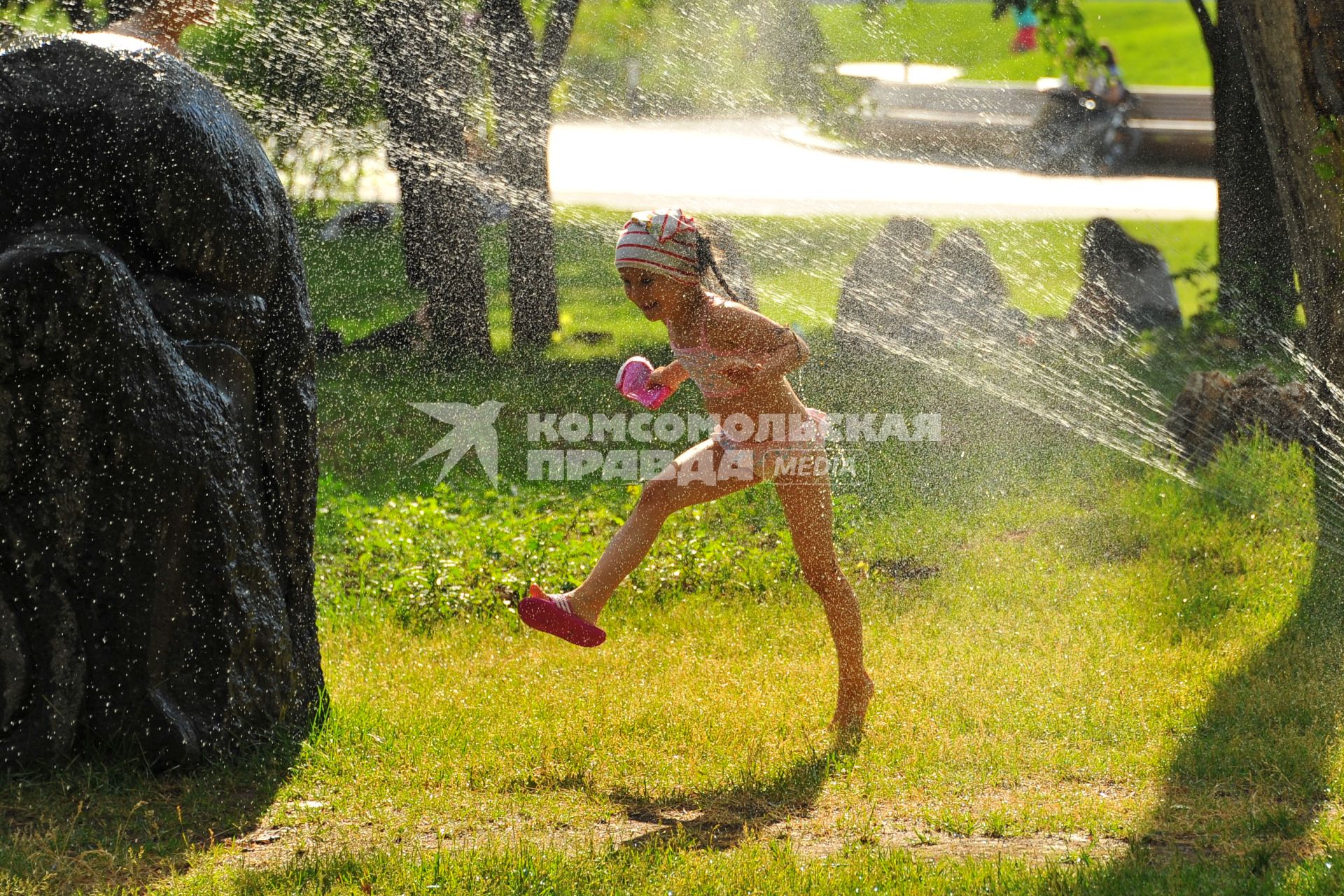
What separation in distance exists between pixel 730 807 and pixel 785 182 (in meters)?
12.7

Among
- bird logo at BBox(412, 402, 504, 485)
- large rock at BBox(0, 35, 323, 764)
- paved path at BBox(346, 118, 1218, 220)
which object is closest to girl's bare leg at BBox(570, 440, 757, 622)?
large rock at BBox(0, 35, 323, 764)

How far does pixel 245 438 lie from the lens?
4121 millimetres

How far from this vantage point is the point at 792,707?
15.2 feet

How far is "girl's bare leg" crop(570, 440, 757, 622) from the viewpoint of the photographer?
4.22 m

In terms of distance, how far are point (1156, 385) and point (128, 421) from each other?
7223mm

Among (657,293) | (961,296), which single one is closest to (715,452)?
(657,293)

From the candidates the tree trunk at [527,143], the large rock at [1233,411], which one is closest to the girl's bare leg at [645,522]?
the large rock at [1233,411]

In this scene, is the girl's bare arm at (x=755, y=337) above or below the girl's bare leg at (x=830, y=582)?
above

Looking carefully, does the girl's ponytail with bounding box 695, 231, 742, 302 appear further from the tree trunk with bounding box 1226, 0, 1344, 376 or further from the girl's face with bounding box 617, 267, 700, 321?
the tree trunk with bounding box 1226, 0, 1344, 376

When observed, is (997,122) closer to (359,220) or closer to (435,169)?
(359,220)

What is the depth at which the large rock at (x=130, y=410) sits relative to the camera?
12.2ft

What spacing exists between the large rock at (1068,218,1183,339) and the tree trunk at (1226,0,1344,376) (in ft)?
16.3

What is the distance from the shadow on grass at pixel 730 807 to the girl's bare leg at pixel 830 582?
8.8 inches

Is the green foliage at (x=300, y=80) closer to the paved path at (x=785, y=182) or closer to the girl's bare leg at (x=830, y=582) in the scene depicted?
the paved path at (x=785, y=182)
